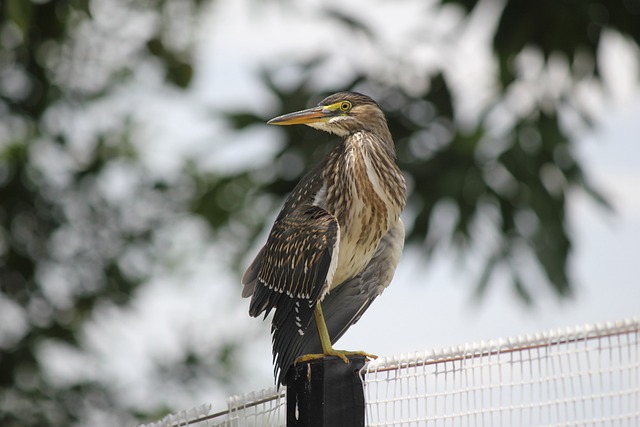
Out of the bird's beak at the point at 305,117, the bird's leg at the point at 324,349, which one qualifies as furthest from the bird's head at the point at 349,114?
the bird's leg at the point at 324,349

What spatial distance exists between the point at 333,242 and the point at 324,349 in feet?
1.11

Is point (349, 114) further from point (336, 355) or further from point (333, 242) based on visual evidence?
point (336, 355)

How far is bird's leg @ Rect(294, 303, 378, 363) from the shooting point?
129 inches

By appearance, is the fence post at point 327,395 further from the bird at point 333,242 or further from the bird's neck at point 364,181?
the bird's neck at point 364,181

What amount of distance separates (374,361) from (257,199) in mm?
4659

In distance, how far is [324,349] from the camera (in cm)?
334

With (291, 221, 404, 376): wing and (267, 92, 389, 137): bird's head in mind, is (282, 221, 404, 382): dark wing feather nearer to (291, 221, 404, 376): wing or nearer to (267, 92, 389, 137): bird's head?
(291, 221, 404, 376): wing

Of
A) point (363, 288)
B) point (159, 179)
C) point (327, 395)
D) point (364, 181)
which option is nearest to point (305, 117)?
point (364, 181)

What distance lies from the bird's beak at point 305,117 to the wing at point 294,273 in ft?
0.94

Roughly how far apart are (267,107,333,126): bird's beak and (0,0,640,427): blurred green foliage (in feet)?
11.9

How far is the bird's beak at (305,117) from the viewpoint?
11.1 ft

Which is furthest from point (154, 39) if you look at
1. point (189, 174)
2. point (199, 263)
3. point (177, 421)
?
point (177, 421)

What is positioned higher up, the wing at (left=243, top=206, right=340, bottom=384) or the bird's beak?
the bird's beak

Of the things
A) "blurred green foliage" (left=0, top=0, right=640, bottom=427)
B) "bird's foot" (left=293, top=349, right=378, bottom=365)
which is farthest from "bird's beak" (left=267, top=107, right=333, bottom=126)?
"blurred green foliage" (left=0, top=0, right=640, bottom=427)
